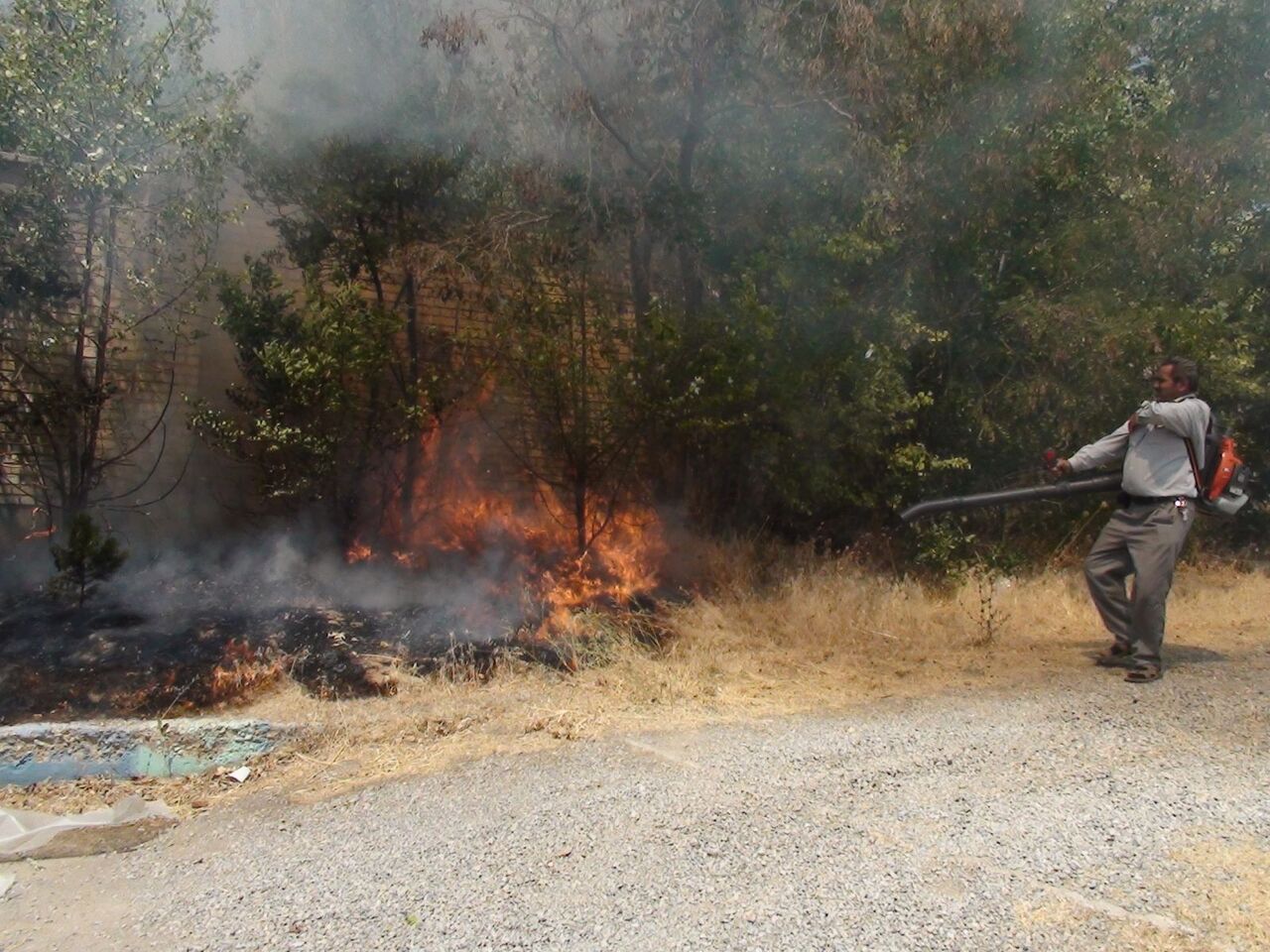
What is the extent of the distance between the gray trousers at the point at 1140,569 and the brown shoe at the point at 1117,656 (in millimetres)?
27

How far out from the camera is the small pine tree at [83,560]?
21.9 feet

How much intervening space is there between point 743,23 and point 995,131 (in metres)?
1.97

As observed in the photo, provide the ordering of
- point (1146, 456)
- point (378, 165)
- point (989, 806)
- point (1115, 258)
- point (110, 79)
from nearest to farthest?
point (989, 806), point (1146, 456), point (110, 79), point (378, 165), point (1115, 258)

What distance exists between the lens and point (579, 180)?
827 centimetres

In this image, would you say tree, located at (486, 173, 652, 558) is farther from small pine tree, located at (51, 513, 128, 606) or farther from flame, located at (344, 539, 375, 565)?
small pine tree, located at (51, 513, 128, 606)

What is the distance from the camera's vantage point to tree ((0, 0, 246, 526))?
649 centimetres

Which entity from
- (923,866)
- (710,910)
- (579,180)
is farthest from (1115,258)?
(710,910)

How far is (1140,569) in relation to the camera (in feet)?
Answer: 19.6

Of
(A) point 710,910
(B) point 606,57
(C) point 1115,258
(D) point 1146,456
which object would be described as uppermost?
(B) point 606,57

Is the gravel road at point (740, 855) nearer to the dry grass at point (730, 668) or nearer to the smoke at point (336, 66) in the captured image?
the dry grass at point (730, 668)

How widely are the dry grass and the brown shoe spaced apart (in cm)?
12

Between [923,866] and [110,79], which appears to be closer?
[923,866]

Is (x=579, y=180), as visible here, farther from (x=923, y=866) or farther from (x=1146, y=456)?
(x=923, y=866)

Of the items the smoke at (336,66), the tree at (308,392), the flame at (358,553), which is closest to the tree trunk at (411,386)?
the tree at (308,392)
